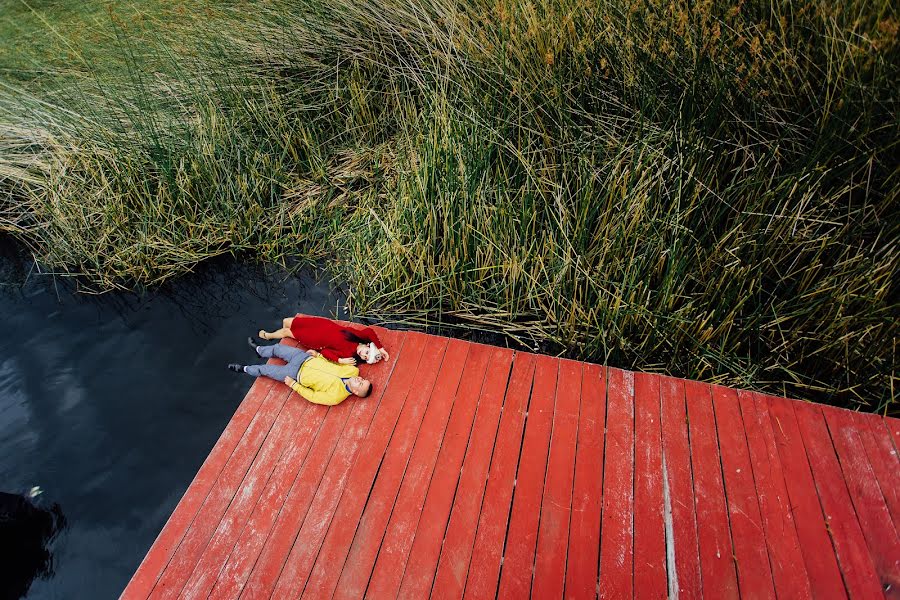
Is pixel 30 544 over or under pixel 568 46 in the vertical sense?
under

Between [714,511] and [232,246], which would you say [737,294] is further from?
[232,246]

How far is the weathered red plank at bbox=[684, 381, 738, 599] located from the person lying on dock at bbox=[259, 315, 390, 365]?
1.64 meters

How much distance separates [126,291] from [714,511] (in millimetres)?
4124

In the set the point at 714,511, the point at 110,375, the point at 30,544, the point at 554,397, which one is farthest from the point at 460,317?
the point at 30,544

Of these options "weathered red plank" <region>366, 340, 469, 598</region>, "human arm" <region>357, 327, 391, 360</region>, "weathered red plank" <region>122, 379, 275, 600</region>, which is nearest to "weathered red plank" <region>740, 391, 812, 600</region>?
"weathered red plank" <region>366, 340, 469, 598</region>

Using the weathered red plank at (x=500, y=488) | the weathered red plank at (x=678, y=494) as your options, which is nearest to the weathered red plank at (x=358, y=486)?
the weathered red plank at (x=500, y=488)

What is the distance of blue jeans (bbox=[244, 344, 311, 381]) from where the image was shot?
9.46 feet

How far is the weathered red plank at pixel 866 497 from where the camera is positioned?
2.09m

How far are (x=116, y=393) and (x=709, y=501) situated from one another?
352 cm


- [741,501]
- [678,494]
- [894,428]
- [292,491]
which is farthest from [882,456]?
[292,491]

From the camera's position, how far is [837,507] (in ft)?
7.38

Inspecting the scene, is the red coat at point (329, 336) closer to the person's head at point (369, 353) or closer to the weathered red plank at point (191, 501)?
the person's head at point (369, 353)

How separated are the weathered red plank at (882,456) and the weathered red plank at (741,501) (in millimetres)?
544

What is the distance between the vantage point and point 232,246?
409 cm
